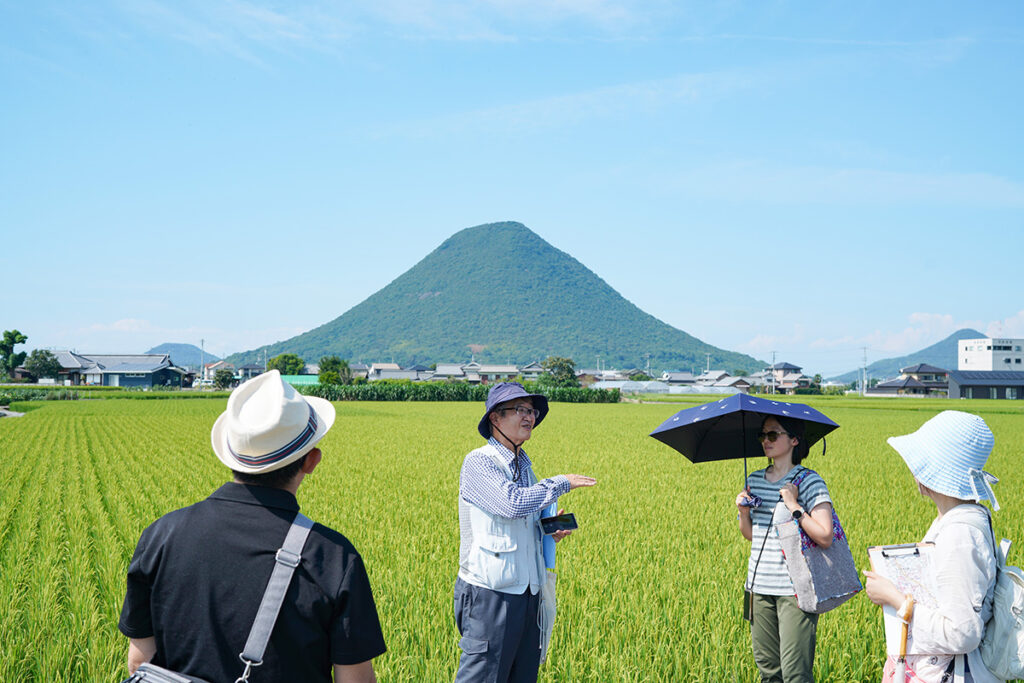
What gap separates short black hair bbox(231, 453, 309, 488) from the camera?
1847 millimetres

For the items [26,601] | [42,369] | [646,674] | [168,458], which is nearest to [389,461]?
[168,458]

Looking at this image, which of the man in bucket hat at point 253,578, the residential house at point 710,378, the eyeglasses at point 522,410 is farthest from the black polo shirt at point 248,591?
the residential house at point 710,378

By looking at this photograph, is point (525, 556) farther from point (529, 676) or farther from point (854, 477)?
point (854, 477)

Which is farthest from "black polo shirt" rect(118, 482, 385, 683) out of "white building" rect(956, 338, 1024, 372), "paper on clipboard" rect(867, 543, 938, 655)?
"white building" rect(956, 338, 1024, 372)

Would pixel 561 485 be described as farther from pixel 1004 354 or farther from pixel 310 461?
pixel 1004 354

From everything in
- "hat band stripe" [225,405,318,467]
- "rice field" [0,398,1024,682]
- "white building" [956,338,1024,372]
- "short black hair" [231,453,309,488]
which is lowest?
"rice field" [0,398,1024,682]

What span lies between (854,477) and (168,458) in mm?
13654

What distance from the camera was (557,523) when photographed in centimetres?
305

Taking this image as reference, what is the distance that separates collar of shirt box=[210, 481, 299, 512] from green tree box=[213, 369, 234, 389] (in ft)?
286

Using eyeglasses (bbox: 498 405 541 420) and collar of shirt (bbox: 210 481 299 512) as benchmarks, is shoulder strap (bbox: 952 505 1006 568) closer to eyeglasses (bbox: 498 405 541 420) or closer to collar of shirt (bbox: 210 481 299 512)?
eyeglasses (bbox: 498 405 541 420)

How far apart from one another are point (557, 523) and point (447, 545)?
15.0 feet

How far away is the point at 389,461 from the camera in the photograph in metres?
15.6

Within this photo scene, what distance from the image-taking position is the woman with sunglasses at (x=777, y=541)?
3117mm

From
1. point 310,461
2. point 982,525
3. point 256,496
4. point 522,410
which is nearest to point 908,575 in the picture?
point 982,525
